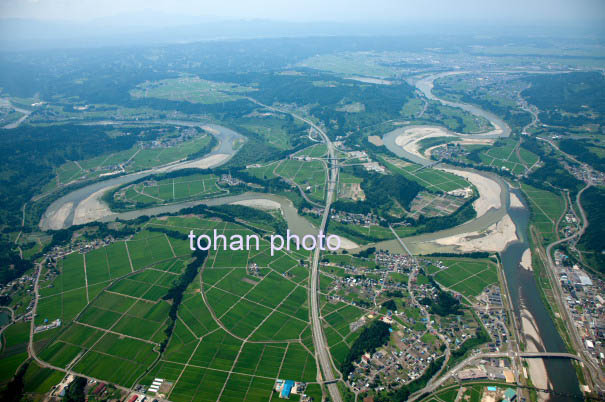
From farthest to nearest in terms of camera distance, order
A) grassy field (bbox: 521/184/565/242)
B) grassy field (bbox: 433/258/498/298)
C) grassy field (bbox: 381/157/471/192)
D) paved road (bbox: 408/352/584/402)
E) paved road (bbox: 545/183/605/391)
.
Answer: grassy field (bbox: 381/157/471/192) < grassy field (bbox: 521/184/565/242) < grassy field (bbox: 433/258/498/298) < paved road (bbox: 545/183/605/391) < paved road (bbox: 408/352/584/402)

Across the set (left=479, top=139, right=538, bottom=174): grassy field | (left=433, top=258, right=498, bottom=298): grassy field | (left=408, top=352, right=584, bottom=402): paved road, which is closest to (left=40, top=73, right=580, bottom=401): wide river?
(left=408, top=352, right=584, bottom=402): paved road

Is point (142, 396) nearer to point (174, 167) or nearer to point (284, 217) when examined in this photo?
point (284, 217)

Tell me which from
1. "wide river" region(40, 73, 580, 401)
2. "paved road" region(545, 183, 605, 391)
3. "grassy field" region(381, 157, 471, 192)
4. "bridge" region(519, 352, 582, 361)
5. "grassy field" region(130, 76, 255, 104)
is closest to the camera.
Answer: "paved road" region(545, 183, 605, 391)

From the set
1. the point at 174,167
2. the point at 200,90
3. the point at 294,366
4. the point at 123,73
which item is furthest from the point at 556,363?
the point at 123,73

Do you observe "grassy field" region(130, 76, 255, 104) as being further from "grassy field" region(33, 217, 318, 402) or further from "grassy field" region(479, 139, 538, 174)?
A: "grassy field" region(33, 217, 318, 402)

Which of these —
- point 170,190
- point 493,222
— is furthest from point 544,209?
point 170,190

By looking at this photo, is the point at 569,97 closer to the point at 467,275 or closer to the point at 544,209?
the point at 544,209

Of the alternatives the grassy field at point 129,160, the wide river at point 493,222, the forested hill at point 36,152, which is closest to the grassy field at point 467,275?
the wide river at point 493,222

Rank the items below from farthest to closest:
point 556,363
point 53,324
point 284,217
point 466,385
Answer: point 284,217 → point 53,324 → point 556,363 → point 466,385
